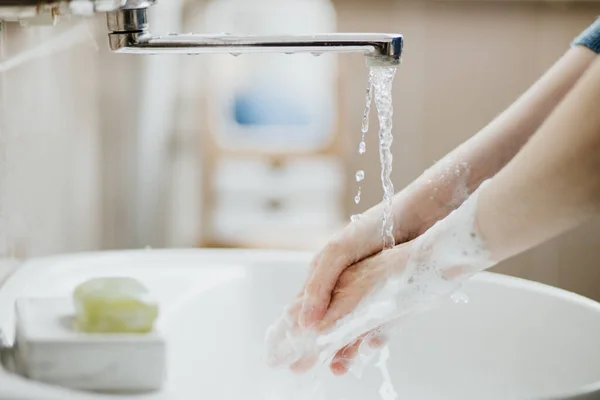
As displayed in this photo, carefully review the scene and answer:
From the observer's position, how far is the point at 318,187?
86.0 inches

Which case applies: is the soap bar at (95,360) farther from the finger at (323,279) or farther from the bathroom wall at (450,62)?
the bathroom wall at (450,62)

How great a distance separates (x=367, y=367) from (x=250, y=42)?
304mm

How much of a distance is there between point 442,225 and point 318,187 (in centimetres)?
157

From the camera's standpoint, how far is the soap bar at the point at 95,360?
503mm

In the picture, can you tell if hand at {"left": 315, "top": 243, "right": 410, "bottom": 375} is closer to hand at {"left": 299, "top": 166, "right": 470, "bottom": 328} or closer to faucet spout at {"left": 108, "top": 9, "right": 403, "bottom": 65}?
hand at {"left": 299, "top": 166, "right": 470, "bottom": 328}

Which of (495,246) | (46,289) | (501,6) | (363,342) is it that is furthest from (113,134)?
Answer: (501,6)

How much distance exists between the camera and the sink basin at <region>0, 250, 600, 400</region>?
676mm

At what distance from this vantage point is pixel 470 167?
0.74 m

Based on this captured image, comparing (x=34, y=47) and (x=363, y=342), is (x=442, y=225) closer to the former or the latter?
(x=363, y=342)

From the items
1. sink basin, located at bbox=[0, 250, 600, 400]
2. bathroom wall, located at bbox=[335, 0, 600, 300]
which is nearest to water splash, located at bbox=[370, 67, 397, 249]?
sink basin, located at bbox=[0, 250, 600, 400]

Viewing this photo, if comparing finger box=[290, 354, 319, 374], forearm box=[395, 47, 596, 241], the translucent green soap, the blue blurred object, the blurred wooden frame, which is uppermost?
forearm box=[395, 47, 596, 241]

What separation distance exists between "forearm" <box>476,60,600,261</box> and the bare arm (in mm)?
179

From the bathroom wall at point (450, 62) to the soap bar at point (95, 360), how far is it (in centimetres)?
165

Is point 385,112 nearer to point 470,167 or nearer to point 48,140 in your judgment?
point 470,167
